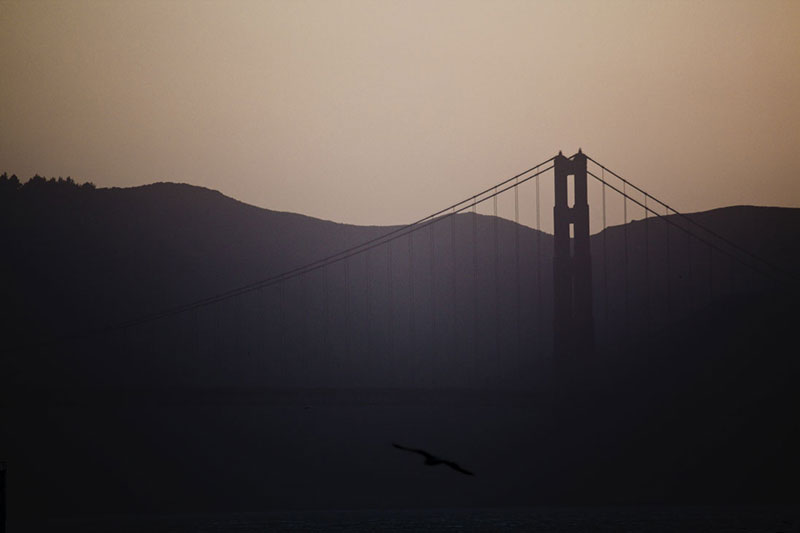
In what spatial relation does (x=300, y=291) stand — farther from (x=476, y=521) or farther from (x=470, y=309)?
(x=476, y=521)

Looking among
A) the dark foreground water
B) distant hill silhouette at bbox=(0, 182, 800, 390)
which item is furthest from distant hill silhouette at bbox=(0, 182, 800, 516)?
the dark foreground water

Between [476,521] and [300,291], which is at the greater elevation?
[300,291]

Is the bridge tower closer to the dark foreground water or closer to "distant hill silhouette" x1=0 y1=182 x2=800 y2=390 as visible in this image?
the dark foreground water

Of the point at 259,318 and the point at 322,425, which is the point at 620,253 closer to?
the point at 259,318

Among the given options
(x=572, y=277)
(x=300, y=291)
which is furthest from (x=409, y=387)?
(x=300, y=291)

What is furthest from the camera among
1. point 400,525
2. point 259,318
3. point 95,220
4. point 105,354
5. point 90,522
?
point 95,220

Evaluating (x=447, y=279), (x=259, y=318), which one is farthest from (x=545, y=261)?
(x=259, y=318)

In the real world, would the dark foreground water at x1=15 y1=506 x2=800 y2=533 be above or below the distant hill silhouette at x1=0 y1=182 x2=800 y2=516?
below
